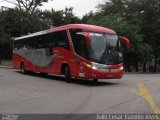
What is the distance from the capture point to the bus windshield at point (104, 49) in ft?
67.2

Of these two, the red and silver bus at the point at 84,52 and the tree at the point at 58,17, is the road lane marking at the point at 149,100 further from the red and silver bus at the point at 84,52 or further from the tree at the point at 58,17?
the tree at the point at 58,17

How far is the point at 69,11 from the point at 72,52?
38162 millimetres

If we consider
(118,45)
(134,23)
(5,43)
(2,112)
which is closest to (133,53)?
(134,23)

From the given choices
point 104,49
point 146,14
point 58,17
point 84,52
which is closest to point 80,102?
point 84,52

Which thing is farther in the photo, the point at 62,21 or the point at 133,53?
the point at 62,21

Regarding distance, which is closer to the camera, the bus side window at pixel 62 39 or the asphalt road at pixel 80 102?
the asphalt road at pixel 80 102

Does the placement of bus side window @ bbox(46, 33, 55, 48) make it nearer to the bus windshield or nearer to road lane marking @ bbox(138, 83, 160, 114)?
the bus windshield

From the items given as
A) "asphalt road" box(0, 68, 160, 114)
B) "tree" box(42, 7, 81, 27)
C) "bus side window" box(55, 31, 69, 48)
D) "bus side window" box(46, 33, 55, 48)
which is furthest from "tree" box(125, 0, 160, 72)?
"asphalt road" box(0, 68, 160, 114)

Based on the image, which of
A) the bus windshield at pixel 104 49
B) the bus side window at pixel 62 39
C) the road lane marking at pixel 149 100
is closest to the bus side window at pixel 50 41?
the bus side window at pixel 62 39

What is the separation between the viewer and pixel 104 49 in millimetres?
20812

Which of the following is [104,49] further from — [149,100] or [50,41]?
[149,100]

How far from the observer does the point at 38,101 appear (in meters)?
13.8

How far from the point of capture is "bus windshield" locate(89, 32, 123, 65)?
2048 cm

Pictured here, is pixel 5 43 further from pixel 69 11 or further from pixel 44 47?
pixel 44 47
